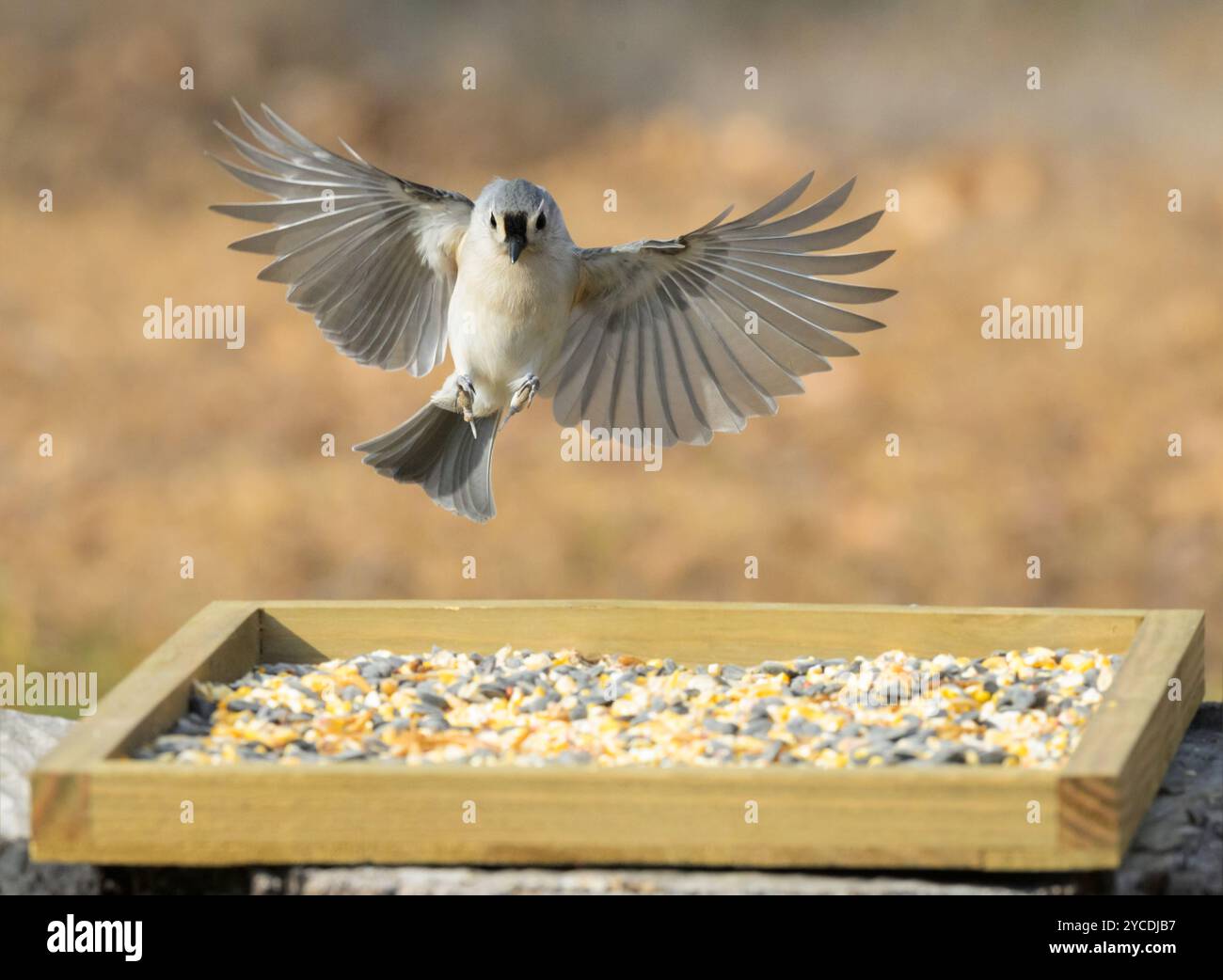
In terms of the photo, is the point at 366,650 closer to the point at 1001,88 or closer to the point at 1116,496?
the point at 1116,496

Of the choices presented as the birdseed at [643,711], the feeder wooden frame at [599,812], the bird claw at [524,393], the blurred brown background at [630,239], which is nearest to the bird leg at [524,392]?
the bird claw at [524,393]

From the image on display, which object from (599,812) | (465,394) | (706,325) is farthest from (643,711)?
(706,325)

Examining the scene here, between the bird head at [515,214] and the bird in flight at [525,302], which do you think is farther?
the bird in flight at [525,302]

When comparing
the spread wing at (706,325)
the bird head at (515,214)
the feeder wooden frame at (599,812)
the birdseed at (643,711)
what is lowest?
the feeder wooden frame at (599,812)

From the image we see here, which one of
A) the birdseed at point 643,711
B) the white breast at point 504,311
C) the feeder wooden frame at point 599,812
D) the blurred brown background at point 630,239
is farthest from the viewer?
the blurred brown background at point 630,239

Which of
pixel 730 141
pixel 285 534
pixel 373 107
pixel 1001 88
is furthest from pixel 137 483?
pixel 1001 88

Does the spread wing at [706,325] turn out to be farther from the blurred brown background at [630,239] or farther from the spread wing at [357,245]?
the blurred brown background at [630,239]

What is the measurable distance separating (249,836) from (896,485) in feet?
13.8

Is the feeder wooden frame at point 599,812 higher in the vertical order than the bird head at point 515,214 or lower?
lower

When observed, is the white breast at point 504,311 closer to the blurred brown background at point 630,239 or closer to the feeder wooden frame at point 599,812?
the feeder wooden frame at point 599,812

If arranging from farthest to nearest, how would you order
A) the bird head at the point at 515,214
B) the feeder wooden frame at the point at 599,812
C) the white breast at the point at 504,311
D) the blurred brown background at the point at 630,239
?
1. the blurred brown background at the point at 630,239
2. the white breast at the point at 504,311
3. the bird head at the point at 515,214
4. the feeder wooden frame at the point at 599,812

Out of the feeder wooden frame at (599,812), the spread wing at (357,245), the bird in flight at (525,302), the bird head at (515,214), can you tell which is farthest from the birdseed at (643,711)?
the bird head at (515,214)

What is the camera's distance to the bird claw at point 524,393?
3.12 m

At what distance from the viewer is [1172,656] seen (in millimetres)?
2955
